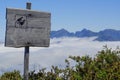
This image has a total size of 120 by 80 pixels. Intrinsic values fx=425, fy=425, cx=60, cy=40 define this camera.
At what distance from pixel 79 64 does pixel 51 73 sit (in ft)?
2.29

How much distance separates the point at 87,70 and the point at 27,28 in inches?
80.8

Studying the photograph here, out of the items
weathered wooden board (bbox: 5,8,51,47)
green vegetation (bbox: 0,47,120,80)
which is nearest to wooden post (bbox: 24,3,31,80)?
weathered wooden board (bbox: 5,8,51,47)

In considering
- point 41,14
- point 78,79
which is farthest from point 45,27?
point 78,79

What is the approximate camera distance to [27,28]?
859 cm

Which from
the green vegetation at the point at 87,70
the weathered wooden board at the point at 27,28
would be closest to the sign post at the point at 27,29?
the weathered wooden board at the point at 27,28

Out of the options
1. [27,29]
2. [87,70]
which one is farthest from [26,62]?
[87,70]

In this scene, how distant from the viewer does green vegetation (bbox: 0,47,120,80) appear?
374 inches

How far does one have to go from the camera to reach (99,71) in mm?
9633

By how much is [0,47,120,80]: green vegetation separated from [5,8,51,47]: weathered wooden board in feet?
4.24

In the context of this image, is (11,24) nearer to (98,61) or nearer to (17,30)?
(17,30)

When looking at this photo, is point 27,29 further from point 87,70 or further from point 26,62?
point 87,70

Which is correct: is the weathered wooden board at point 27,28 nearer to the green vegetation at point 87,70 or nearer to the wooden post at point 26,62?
the wooden post at point 26,62

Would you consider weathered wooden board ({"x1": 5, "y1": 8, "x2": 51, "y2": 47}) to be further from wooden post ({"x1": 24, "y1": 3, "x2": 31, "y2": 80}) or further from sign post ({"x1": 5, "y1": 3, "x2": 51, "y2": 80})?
wooden post ({"x1": 24, "y1": 3, "x2": 31, "y2": 80})

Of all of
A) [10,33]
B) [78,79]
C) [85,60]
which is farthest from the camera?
[85,60]
